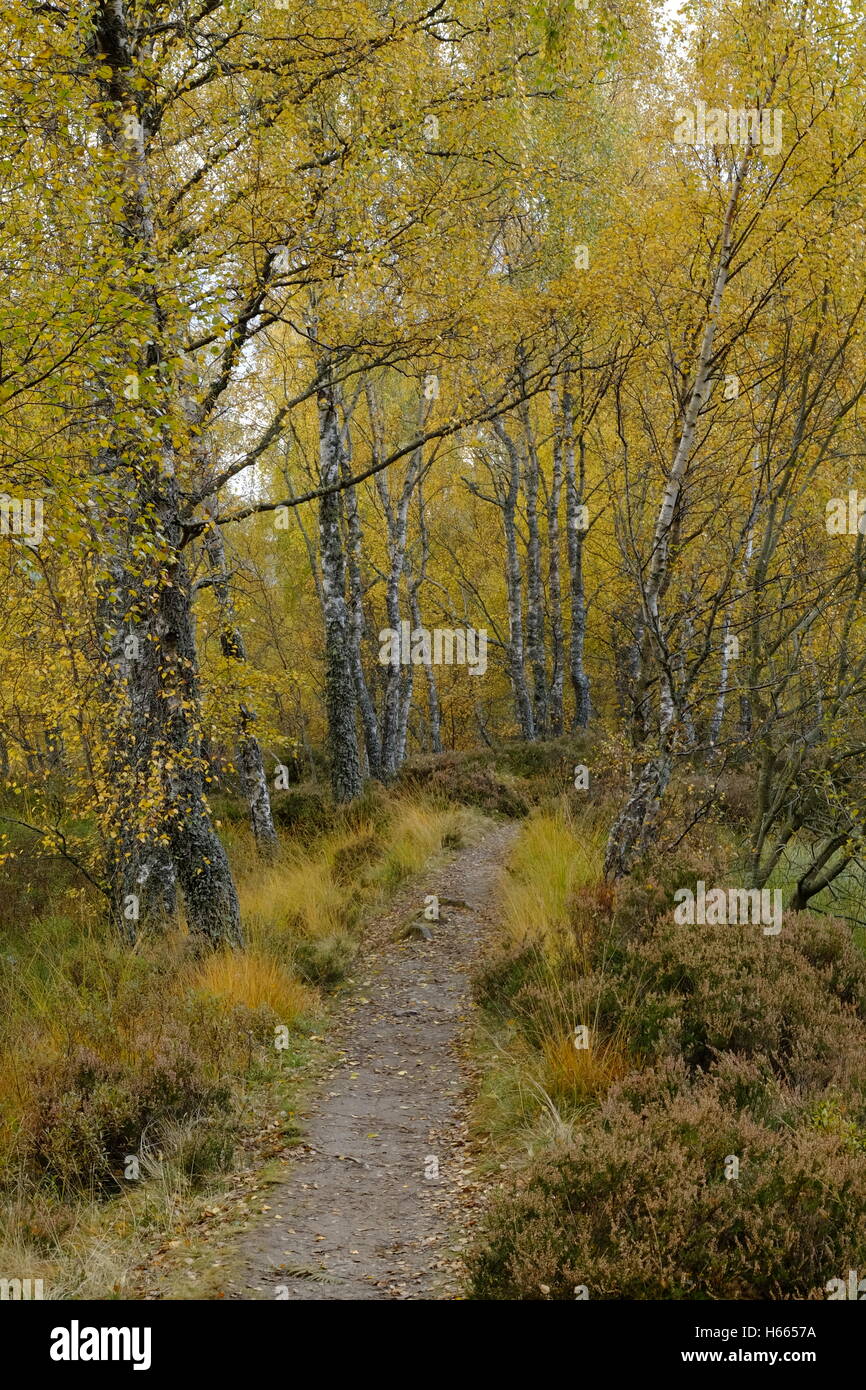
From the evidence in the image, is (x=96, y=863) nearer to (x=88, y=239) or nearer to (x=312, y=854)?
(x=312, y=854)

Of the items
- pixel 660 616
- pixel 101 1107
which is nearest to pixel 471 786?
pixel 660 616

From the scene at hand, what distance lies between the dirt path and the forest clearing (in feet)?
0.11

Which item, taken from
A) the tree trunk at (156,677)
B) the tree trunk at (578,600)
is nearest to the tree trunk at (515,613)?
the tree trunk at (578,600)

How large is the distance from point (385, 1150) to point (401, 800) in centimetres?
853

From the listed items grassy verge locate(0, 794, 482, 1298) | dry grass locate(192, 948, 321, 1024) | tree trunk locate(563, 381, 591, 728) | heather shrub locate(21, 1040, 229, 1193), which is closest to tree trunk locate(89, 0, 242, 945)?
dry grass locate(192, 948, 321, 1024)

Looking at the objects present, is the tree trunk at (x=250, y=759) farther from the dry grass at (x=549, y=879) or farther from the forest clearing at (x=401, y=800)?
the dry grass at (x=549, y=879)

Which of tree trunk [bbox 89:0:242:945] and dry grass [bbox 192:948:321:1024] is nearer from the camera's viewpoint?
tree trunk [bbox 89:0:242:945]

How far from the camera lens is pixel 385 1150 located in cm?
579

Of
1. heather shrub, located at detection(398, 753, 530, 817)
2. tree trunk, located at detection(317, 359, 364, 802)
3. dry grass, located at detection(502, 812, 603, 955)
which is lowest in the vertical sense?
dry grass, located at detection(502, 812, 603, 955)

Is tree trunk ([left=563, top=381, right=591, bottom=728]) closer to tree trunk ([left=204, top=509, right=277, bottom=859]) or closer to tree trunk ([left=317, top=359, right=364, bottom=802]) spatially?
tree trunk ([left=317, top=359, right=364, bottom=802])

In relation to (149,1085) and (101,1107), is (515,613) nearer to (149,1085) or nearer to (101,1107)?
(149,1085)

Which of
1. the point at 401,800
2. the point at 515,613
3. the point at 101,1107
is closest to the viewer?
the point at 101,1107

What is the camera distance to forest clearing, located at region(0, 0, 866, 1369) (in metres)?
4.48

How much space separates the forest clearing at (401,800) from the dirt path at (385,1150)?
3 cm
